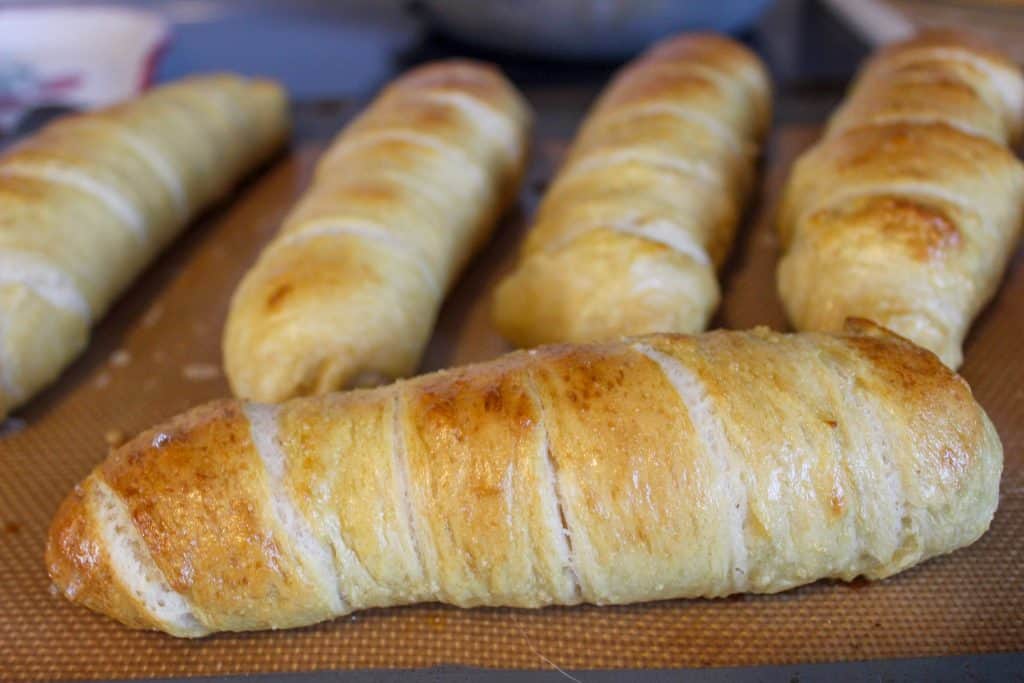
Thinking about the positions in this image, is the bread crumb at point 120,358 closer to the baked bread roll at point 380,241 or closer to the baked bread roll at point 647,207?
the baked bread roll at point 380,241

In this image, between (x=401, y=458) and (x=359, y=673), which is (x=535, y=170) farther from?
(x=359, y=673)

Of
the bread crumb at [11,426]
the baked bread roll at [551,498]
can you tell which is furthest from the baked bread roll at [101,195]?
the baked bread roll at [551,498]

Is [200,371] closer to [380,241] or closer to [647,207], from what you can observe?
[380,241]

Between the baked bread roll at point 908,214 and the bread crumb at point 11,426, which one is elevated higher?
the baked bread roll at point 908,214

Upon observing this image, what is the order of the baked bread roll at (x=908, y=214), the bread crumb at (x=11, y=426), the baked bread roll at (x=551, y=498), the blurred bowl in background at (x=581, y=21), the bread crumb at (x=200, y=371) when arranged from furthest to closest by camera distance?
the blurred bowl in background at (x=581, y=21) → the bread crumb at (x=200, y=371) → the bread crumb at (x=11, y=426) → the baked bread roll at (x=908, y=214) → the baked bread roll at (x=551, y=498)

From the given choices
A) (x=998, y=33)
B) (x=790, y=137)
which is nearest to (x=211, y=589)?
(x=790, y=137)

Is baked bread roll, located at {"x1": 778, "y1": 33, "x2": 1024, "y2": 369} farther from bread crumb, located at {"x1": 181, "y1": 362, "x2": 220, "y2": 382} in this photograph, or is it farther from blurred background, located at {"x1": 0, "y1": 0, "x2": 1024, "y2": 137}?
bread crumb, located at {"x1": 181, "y1": 362, "x2": 220, "y2": 382}

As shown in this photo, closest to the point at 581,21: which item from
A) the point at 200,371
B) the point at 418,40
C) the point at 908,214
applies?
the point at 418,40
